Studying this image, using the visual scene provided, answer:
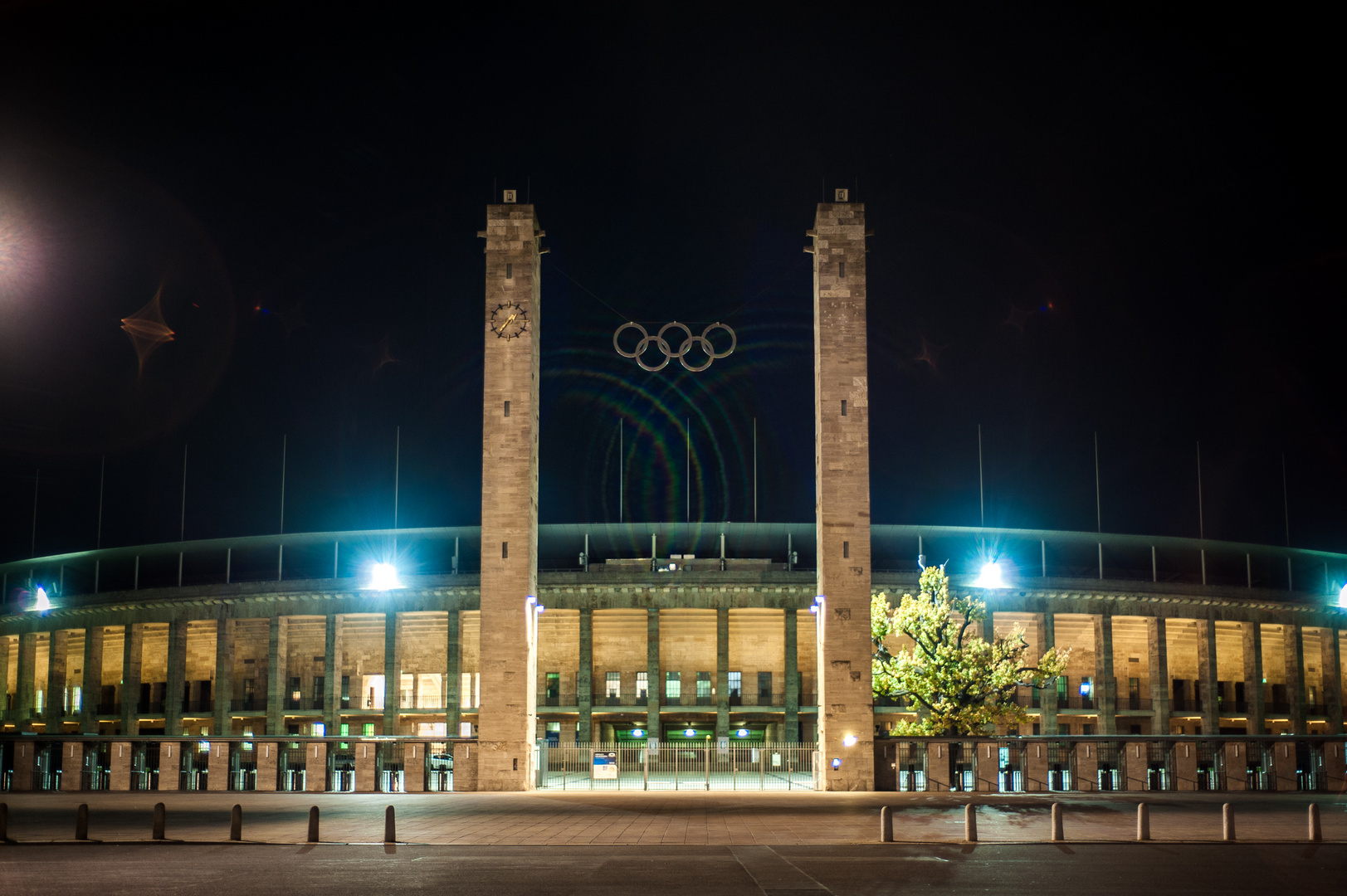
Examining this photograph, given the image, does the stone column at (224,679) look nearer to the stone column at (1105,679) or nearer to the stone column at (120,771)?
the stone column at (120,771)

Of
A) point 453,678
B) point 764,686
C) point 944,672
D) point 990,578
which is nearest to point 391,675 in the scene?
point 453,678

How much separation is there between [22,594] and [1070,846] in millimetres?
73048

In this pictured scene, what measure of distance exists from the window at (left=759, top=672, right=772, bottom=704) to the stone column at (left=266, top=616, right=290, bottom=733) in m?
27.8

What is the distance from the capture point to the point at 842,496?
3841cm

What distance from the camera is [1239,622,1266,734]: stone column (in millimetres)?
67981

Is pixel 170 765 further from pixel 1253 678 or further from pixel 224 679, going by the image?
pixel 1253 678

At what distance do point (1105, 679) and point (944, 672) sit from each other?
30348 mm

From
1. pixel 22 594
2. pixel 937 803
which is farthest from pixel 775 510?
pixel 22 594

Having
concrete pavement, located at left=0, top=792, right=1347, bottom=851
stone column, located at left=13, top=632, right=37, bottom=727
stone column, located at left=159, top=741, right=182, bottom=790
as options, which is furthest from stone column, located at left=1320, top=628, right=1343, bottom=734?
stone column, located at left=13, top=632, right=37, bottom=727

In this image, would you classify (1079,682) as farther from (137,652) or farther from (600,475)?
A: (137,652)

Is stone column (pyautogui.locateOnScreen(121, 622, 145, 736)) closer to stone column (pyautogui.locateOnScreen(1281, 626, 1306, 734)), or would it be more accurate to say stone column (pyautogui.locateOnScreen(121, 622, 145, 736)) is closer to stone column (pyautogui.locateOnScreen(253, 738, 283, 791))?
stone column (pyautogui.locateOnScreen(253, 738, 283, 791))

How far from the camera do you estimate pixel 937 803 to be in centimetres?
3191

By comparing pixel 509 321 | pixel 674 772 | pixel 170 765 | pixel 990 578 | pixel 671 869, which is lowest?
pixel 674 772

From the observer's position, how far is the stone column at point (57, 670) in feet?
240
